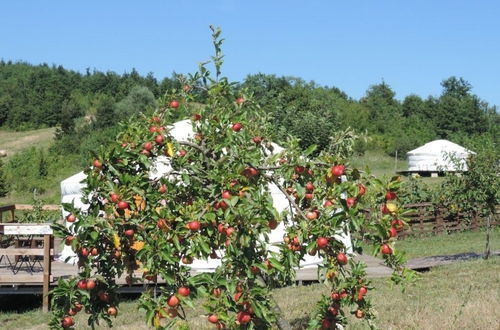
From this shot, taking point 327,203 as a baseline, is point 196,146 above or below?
above

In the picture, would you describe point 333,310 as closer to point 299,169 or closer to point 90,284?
point 299,169

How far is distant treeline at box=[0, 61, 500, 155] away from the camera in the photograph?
45781 millimetres

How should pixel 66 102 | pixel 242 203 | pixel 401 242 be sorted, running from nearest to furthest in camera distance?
1. pixel 242 203
2. pixel 401 242
3. pixel 66 102

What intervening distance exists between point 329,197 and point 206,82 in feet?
5.51

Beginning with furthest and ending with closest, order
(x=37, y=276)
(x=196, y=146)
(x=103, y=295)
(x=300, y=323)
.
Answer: (x=37, y=276), (x=300, y=323), (x=196, y=146), (x=103, y=295)

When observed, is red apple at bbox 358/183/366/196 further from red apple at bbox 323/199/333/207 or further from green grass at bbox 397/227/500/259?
green grass at bbox 397/227/500/259

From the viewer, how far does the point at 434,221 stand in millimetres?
22719

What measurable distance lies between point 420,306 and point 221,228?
4731mm

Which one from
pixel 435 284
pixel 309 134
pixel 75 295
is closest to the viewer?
pixel 75 295

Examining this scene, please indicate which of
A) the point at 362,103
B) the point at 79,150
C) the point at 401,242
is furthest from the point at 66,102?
the point at 401,242

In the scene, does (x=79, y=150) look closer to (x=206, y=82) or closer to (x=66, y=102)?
(x=66, y=102)

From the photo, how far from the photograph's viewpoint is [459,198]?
1433cm

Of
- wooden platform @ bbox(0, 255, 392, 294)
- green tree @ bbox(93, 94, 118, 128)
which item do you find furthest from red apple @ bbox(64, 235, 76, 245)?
green tree @ bbox(93, 94, 118, 128)

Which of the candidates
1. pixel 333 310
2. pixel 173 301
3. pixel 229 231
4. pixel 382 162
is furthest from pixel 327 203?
pixel 382 162
